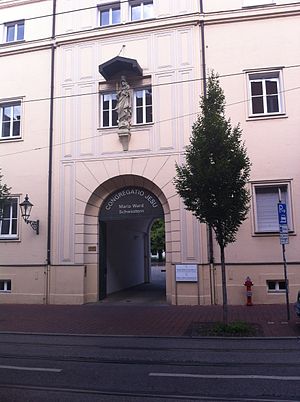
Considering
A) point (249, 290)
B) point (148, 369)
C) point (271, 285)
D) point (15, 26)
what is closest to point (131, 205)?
point (249, 290)

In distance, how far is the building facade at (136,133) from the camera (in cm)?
1572


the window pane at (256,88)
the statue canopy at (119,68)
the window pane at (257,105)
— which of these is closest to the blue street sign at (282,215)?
the window pane at (257,105)

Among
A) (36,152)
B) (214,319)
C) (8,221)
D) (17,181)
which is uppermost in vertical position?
(36,152)

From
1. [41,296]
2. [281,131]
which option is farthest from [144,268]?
[281,131]

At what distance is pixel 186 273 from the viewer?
1566 centimetres

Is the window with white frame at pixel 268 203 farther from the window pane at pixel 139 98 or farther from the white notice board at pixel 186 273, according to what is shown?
the window pane at pixel 139 98

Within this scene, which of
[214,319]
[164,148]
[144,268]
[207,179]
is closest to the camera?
→ [207,179]

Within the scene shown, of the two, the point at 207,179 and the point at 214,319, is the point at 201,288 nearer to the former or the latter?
the point at 214,319

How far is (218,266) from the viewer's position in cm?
1556

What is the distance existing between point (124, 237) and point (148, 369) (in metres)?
15.1

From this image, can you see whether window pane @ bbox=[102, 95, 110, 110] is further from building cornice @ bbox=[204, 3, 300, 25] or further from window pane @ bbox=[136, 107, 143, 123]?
building cornice @ bbox=[204, 3, 300, 25]

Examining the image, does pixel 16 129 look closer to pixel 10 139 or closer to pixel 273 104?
pixel 10 139

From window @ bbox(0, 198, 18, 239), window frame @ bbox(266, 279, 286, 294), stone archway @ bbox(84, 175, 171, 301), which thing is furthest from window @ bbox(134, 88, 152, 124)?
window frame @ bbox(266, 279, 286, 294)

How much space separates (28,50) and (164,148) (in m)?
7.38
